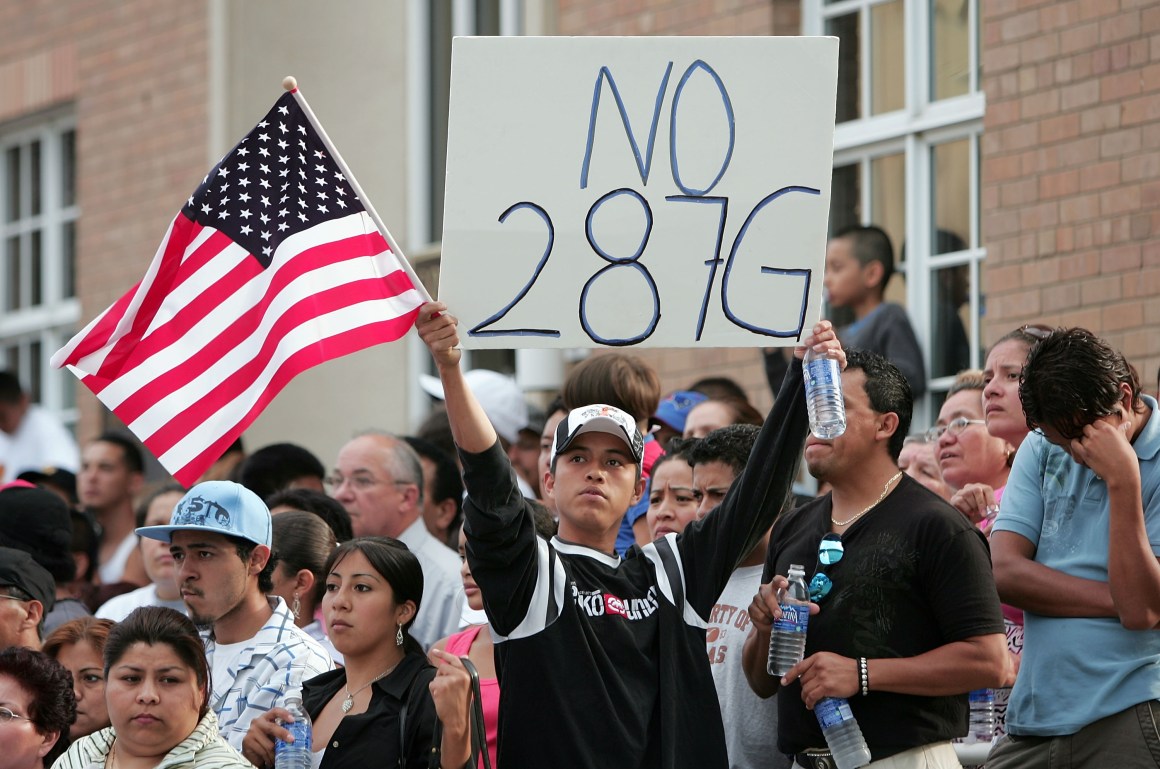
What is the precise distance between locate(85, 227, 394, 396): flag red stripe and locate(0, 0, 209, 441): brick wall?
22.8ft

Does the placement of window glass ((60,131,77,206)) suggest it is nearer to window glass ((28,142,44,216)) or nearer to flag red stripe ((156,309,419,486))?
window glass ((28,142,44,216))

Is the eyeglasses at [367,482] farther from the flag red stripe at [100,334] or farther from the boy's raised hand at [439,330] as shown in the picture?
the boy's raised hand at [439,330]

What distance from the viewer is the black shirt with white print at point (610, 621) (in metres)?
4.88

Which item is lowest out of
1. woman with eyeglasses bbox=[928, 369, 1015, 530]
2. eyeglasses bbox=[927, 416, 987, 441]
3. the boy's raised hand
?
woman with eyeglasses bbox=[928, 369, 1015, 530]

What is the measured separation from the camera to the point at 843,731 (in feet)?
16.5

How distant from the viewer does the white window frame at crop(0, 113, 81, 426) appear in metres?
14.2

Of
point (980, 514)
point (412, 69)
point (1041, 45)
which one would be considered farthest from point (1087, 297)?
point (412, 69)

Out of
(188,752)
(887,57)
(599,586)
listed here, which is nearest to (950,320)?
(887,57)

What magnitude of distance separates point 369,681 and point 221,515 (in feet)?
2.92

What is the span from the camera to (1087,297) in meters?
7.73

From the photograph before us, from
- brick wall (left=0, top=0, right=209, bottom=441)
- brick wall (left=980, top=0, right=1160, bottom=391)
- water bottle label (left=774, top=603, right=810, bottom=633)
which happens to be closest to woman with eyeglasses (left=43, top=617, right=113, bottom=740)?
water bottle label (left=774, top=603, right=810, bottom=633)

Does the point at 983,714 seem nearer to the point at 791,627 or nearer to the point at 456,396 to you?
the point at 791,627

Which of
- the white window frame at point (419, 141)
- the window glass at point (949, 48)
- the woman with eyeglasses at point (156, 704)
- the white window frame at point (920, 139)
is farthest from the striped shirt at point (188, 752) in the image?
the white window frame at point (419, 141)

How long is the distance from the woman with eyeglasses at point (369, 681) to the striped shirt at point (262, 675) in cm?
18
